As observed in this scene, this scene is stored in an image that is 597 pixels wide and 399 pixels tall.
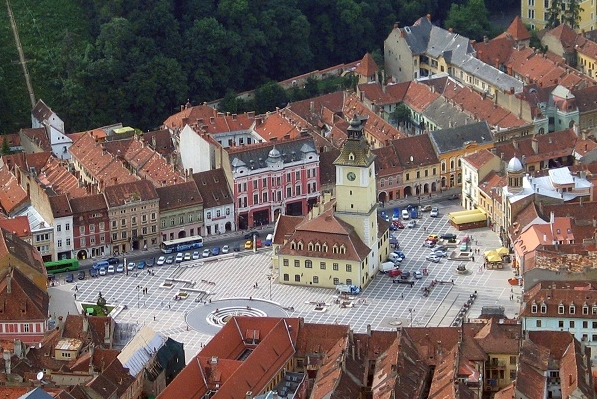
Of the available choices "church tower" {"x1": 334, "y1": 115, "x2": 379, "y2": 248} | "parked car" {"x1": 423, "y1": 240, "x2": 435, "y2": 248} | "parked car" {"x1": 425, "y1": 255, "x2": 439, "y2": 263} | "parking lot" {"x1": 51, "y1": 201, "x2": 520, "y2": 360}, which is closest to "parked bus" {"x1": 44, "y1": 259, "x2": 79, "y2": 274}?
"parking lot" {"x1": 51, "y1": 201, "x2": 520, "y2": 360}

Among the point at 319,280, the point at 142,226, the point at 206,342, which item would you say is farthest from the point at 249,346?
the point at 142,226

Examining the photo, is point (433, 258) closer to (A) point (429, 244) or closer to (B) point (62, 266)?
(A) point (429, 244)

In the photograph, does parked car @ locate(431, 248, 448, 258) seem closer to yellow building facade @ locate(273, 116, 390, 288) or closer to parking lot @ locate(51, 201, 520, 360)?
parking lot @ locate(51, 201, 520, 360)

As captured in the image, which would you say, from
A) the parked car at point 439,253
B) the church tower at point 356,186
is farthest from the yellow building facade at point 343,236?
the parked car at point 439,253

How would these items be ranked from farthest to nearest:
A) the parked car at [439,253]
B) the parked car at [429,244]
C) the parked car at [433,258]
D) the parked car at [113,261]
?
1. the parked car at [429,244]
2. the parked car at [113,261]
3. the parked car at [439,253]
4. the parked car at [433,258]

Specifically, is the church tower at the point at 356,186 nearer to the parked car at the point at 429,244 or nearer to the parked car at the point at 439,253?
the parked car at the point at 439,253

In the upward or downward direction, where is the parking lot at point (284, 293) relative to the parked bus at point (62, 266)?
downward
